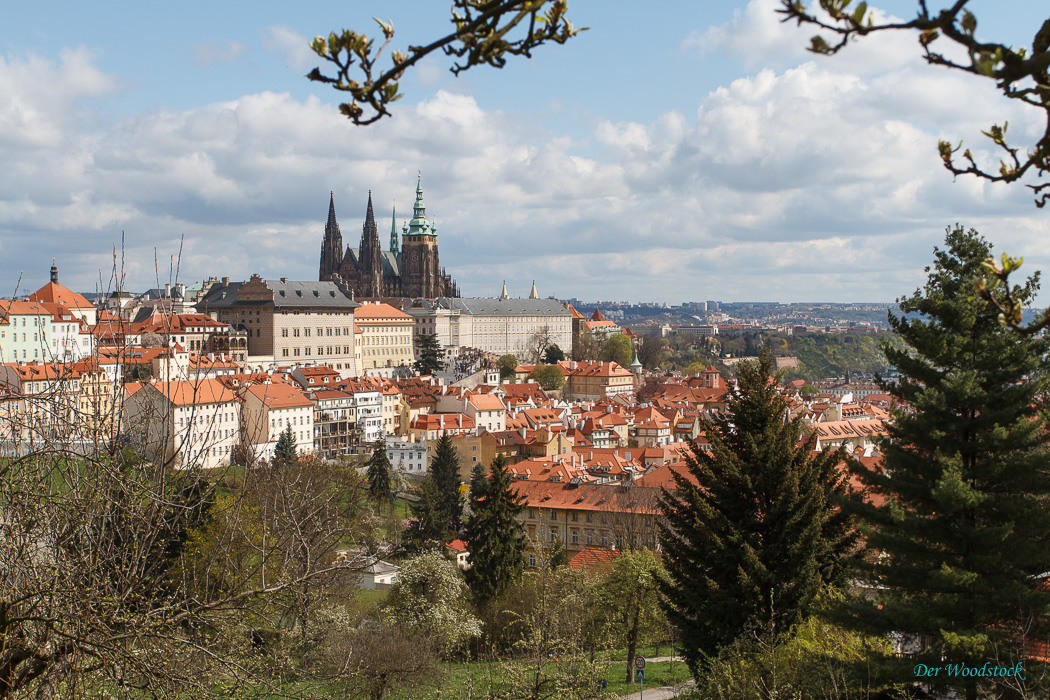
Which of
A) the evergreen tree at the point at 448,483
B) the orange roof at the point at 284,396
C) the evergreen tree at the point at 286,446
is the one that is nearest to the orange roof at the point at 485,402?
the orange roof at the point at 284,396

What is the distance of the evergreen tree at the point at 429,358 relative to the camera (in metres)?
91.4

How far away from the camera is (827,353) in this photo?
640ft

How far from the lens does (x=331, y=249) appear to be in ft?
418

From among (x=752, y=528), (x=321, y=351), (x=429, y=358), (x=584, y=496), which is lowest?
(x=584, y=496)

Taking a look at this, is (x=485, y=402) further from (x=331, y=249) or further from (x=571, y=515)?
(x=331, y=249)

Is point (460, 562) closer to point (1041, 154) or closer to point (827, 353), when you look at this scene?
point (1041, 154)

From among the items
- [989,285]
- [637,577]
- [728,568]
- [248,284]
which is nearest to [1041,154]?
[989,285]

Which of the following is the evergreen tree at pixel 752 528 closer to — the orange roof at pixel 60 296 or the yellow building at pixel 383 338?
the orange roof at pixel 60 296

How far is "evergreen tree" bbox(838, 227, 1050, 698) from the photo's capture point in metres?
Result: 10.5

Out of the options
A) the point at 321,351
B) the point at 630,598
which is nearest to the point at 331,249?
the point at 321,351

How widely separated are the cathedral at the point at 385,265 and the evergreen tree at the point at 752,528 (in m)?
114

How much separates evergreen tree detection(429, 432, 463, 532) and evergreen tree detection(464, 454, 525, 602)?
1364cm

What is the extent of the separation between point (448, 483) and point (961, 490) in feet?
120

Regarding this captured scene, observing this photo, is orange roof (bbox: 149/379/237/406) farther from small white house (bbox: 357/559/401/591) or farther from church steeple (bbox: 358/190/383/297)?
church steeple (bbox: 358/190/383/297)
